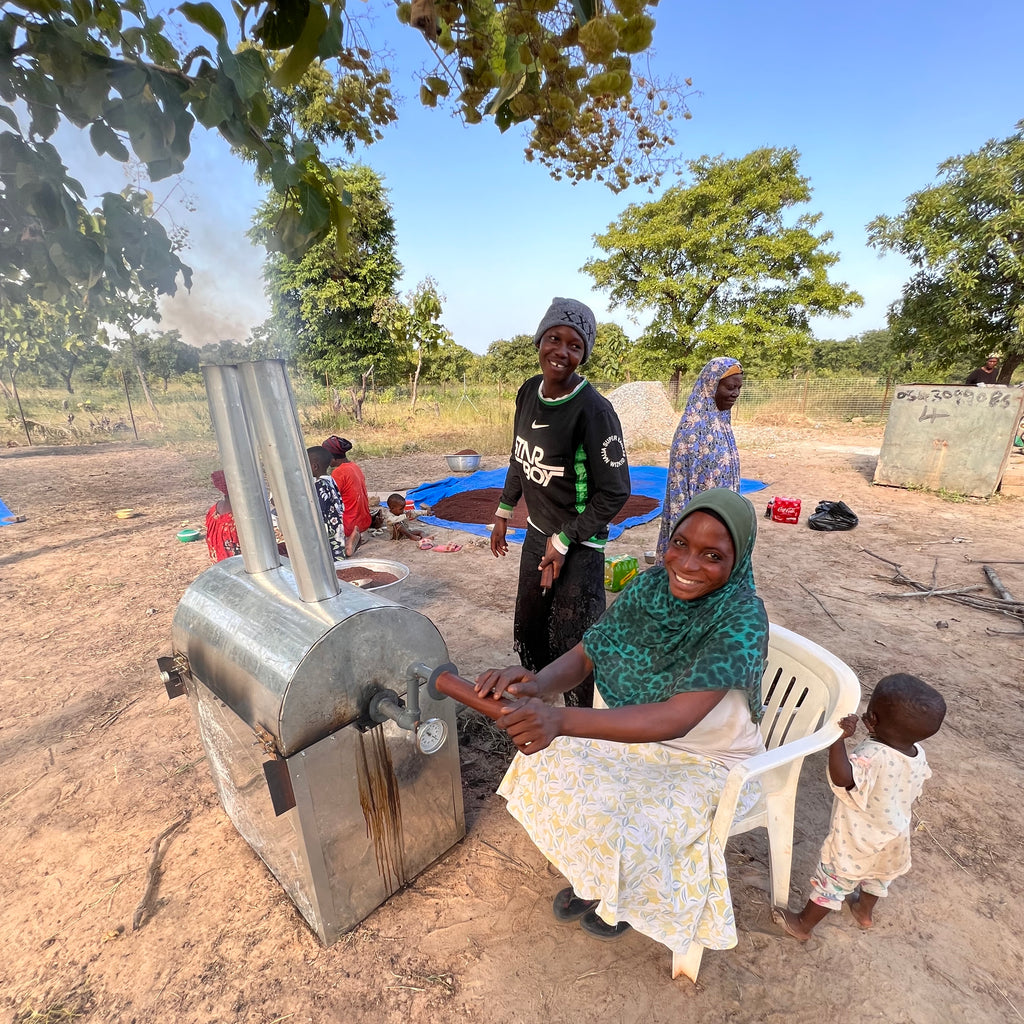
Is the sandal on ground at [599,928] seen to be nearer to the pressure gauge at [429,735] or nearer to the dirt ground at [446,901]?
the dirt ground at [446,901]

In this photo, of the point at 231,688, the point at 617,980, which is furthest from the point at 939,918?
the point at 231,688

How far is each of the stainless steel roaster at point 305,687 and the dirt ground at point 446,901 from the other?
22 centimetres

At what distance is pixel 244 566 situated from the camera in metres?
1.88

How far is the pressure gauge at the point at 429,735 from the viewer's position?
158 cm

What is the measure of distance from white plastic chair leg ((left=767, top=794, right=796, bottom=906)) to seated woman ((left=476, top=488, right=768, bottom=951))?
12 cm

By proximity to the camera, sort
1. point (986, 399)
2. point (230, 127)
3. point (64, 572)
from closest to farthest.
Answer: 1. point (230, 127)
2. point (64, 572)
3. point (986, 399)

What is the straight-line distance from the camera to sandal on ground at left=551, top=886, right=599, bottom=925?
184 centimetres

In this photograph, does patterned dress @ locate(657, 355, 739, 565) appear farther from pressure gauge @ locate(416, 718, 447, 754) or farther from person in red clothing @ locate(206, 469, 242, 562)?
person in red clothing @ locate(206, 469, 242, 562)

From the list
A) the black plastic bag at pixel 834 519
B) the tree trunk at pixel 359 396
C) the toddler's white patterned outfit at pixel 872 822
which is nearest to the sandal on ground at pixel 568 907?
the toddler's white patterned outfit at pixel 872 822

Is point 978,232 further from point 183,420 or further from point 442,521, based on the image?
point 183,420

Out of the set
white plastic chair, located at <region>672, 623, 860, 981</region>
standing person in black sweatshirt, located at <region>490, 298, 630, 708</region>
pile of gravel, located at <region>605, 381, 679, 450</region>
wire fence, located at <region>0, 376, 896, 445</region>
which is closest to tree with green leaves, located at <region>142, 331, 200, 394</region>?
standing person in black sweatshirt, located at <region>490, 298, 630, 708</region>

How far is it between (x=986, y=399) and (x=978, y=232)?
7.70 m

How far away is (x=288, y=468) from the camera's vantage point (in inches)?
60.6

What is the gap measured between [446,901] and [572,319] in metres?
2.36
